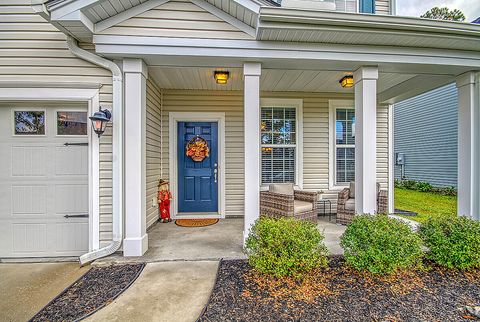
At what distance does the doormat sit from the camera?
4.33 m

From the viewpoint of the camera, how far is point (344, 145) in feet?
16.7

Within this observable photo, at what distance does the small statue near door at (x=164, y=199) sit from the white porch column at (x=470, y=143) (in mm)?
4879

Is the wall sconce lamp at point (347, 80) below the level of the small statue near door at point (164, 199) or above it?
above

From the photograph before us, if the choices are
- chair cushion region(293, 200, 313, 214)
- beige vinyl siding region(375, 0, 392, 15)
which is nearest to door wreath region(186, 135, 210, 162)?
chair cushion region(293, 200, 313, 214)

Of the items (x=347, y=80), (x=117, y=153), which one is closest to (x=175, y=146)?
(x=117, y=153)

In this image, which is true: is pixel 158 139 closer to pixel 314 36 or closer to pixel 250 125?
pixel 250 125

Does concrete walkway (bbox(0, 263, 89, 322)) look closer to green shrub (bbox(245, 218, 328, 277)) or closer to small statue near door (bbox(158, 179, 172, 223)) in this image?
small statue near door (bbox(158, 179, 172, 223))

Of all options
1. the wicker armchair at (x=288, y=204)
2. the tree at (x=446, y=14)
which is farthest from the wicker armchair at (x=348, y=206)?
the tree at (x=446, y=14)

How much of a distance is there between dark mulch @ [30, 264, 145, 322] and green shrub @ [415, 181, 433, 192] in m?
10.5

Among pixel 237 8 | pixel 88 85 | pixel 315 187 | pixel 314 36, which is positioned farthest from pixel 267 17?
pixel 315 187

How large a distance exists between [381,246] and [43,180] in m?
4.08

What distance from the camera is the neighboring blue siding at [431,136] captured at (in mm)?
8500

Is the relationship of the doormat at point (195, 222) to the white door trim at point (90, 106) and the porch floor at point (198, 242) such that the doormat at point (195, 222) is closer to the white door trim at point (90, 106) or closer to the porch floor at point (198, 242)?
the porch floor at point (198, 242)

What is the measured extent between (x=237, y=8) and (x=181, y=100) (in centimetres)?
236
